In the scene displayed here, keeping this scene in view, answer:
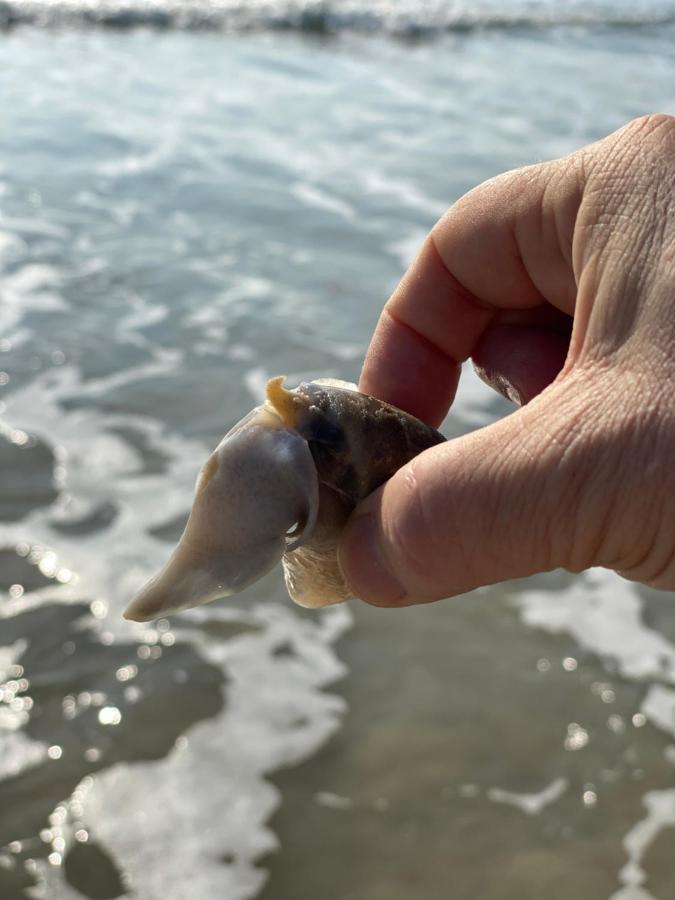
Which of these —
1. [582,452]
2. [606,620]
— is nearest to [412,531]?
[582,452]

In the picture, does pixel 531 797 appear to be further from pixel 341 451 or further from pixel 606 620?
pixel 341 451

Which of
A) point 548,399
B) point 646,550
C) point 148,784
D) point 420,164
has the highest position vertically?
point 548,399

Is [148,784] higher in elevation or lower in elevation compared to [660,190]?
lower

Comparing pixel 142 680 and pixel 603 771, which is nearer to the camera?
pixel 603 771

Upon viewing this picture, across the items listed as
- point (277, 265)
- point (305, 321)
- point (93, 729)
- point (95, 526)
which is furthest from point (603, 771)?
point (277, 265)

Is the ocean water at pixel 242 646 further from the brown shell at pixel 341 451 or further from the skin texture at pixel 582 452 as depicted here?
the skin texture at pixel 582 452

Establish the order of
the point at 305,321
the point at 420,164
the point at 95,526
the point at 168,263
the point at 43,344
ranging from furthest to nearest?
the point at 420,164 → the point at 168,263 → the point at 305,321 → the point at 43,344 → the point at 95,526

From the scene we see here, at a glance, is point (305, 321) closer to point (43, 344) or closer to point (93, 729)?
Answer: point (43, 344)

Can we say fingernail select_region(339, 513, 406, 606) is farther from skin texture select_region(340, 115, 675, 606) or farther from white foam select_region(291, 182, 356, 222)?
white foam select_region(291, 182, 356, 222)
